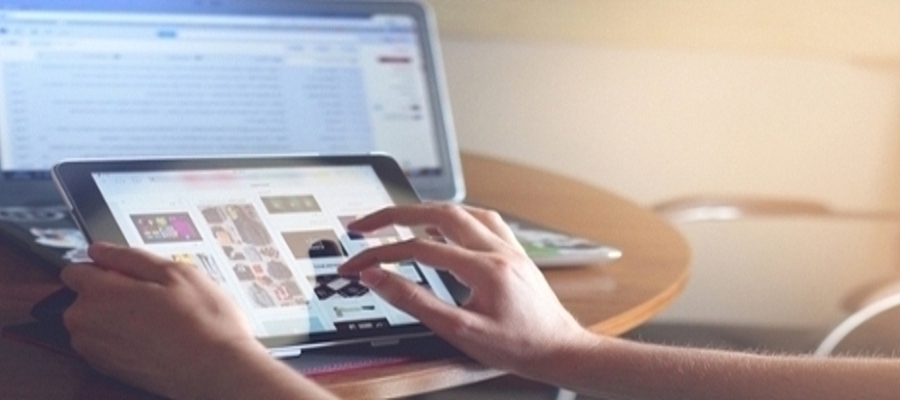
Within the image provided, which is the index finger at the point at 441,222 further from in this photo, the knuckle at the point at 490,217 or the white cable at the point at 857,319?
the white cable at the point at 857,319

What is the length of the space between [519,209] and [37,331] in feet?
2.07

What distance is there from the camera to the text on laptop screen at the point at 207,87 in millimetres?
1147

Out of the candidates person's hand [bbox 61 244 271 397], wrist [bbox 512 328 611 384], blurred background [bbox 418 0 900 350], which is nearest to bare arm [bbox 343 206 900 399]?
wrist [bbox 512 328 611 384]

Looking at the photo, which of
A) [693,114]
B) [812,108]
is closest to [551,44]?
[693,114]

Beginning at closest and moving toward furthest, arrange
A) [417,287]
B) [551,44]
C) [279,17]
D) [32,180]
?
1. [417,287]
2. [32,180]
3. [279,17]
4. [551,44]

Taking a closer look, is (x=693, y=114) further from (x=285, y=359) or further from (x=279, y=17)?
(x=285, y=359)

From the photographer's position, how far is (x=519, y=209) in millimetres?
1361

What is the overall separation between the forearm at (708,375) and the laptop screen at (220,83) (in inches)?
15.2

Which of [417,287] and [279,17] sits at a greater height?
[279,17]

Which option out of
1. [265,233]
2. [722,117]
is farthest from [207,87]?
[722,117]

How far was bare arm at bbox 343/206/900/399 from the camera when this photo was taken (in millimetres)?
928

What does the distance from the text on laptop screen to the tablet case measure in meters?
0.30

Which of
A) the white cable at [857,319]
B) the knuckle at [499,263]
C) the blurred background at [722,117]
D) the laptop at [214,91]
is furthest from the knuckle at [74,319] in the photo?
the blurred background at [722,117]

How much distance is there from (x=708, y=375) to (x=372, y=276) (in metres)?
0.29
